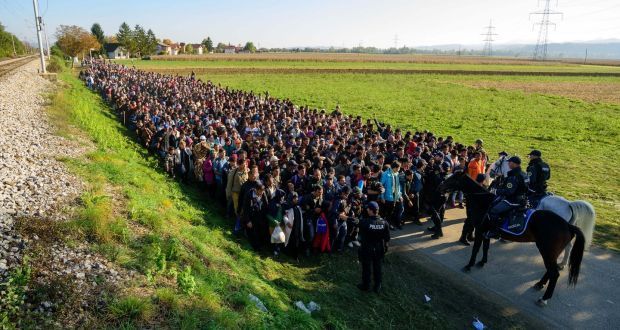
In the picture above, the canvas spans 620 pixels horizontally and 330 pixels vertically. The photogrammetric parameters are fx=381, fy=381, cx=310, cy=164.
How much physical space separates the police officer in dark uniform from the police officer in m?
2.92

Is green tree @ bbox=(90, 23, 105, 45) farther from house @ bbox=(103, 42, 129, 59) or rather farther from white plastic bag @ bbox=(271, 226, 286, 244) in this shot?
white plastic bag @ bbox=(271, 226, 286, 244)

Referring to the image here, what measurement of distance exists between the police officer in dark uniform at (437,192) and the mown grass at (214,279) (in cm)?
183

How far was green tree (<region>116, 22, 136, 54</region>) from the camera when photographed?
86.6 meters

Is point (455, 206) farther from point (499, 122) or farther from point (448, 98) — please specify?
point (448, 98)

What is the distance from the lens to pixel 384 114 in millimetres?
29219

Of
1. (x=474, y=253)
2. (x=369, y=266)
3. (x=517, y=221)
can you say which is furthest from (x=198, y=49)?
(x=517, y=221)

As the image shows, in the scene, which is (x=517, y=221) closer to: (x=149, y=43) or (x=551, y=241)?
(x=551, y=241)

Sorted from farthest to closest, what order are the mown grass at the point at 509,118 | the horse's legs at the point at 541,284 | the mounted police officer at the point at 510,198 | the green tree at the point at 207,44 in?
the green tree at the point at 207,44
the mown grass at the point at 509,118
the mounted police officer at the point at 510,198
the horse's legs at the point at 541,284

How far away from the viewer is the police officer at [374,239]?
24.0 feet

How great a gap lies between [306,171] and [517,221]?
510 centimetres

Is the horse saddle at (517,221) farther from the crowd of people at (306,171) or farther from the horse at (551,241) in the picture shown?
the crowd of people at (306,171)

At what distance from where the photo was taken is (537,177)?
8852 mm

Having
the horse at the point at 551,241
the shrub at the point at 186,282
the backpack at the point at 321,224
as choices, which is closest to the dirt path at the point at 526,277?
the horse at the point at 551,241

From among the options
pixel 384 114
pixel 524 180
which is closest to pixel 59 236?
pixel 524 180
